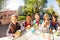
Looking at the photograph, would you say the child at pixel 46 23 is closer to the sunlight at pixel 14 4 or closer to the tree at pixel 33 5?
the tree at pixel 33 5

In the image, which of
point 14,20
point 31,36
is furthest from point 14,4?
point 31,36

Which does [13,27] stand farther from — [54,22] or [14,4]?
[54,22]

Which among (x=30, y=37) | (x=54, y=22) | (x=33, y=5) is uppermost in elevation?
(x=33, y=5)

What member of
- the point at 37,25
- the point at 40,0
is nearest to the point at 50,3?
the point at 40,0

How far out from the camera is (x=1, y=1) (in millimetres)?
1062

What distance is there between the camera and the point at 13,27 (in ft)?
3.43

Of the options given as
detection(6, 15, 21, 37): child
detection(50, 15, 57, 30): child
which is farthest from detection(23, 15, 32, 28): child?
detection(50, 15, 57, 30): child

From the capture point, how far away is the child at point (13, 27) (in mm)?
1035

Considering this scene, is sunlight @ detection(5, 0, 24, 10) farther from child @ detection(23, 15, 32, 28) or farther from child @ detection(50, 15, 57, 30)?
child @ detection(50, 15, 57, 30)

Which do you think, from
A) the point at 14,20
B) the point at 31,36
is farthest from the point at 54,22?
the point at 14,20

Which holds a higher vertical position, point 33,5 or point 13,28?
point 33,5

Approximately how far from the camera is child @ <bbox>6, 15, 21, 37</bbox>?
1.04 metres

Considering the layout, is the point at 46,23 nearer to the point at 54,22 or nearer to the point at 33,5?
the point at 54,22

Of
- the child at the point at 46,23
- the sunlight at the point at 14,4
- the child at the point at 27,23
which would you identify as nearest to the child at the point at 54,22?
the child at the point at 46,23
